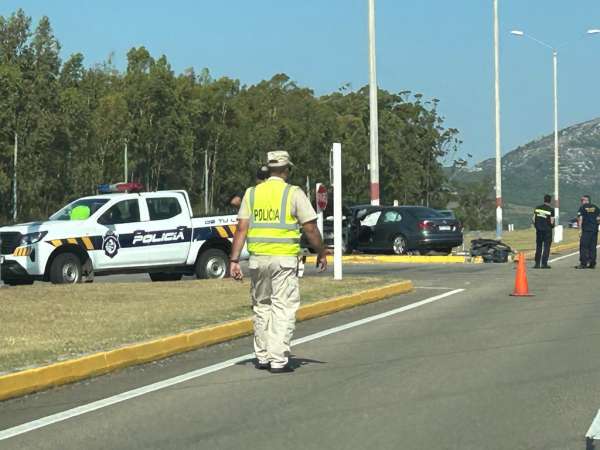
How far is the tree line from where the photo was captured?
153ft

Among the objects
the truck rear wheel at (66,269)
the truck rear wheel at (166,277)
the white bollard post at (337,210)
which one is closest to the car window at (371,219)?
the truck rear wheel at (166,277)

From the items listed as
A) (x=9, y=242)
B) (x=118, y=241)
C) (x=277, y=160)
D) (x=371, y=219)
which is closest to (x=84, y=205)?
(x=118, y=241)

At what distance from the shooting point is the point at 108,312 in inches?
562

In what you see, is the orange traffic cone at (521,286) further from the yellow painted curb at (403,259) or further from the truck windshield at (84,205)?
the yellow painted curb at (403,259)

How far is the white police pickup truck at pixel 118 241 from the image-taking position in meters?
19.2

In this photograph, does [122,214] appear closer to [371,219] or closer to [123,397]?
[123,397]

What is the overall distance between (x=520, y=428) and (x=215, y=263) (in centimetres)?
1419

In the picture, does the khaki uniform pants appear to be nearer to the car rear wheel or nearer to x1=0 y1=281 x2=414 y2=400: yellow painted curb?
x1=0 y1=281 x2=414 y2=400: yellow painted curb

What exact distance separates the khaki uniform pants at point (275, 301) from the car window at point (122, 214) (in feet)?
35.1

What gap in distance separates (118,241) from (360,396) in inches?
479

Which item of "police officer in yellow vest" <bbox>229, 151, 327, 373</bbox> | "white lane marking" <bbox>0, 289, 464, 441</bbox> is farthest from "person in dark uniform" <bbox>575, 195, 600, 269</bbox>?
"police officer in yellow vest" <bbox>229, 151, 327, 373</bbox>

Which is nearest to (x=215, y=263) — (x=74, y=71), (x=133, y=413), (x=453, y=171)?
(x=133, y=413)

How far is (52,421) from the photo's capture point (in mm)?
7898

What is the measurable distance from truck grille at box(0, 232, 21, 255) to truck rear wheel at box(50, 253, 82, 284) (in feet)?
2.43
